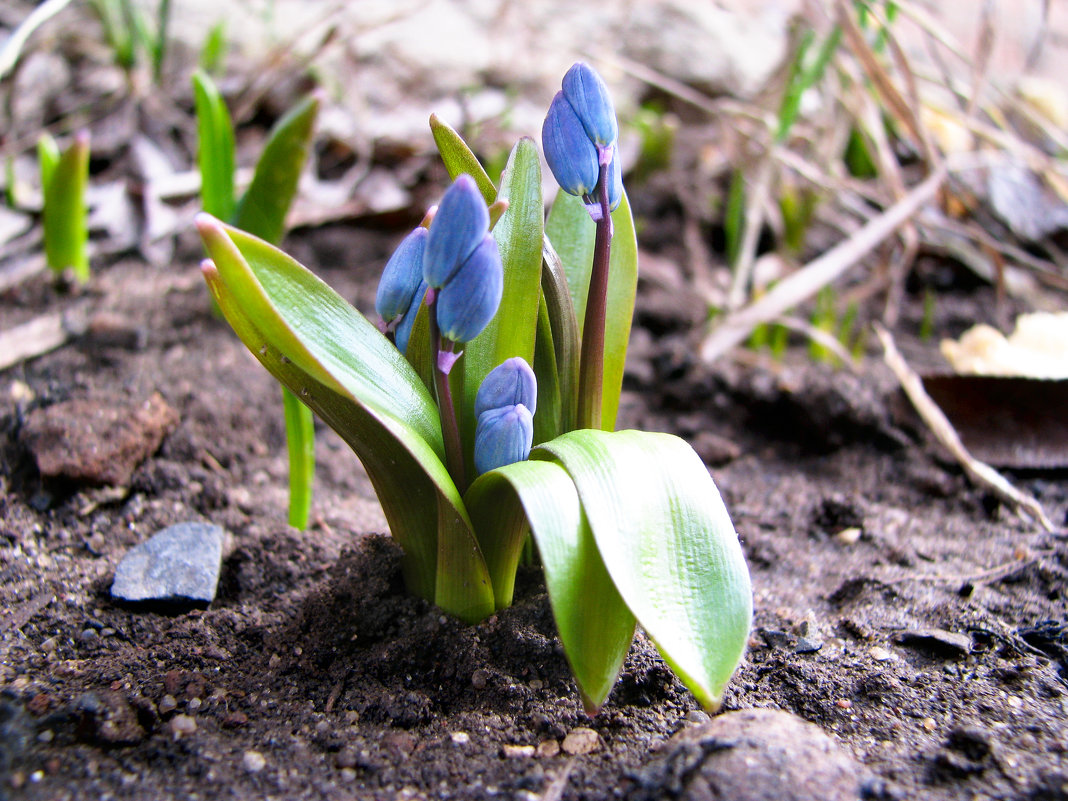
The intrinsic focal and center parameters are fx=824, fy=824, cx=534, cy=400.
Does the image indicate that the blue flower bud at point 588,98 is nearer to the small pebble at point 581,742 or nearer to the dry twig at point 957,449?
the small pebble at point 581,742

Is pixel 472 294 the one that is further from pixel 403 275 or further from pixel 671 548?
pixel 671 548

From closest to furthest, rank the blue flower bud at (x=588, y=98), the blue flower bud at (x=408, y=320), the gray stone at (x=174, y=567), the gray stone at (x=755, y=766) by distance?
the gray stone at (x=755, y=766)
the blue flower bud at (x=588, y=98)
the blue flower bud at (x=408, y=320)
the gray stone at (x=174, y=567)

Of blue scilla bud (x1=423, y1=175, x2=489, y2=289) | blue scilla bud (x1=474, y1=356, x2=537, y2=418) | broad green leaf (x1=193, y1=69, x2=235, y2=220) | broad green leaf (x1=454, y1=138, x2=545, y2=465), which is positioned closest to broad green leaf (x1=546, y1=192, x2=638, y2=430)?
broad green leaf (x1=454, y1=138, x2=545, y2=465)

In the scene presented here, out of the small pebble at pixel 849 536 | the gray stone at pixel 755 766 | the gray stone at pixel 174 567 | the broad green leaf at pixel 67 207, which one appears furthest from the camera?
the broad green leaf at pixel 67 207

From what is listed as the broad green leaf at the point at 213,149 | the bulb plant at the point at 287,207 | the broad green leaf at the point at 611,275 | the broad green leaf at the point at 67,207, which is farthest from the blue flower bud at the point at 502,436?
the broad green leaf at the point at 67,207

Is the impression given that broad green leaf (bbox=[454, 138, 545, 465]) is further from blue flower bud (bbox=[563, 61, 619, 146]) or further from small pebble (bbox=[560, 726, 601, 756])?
small pebble (bbox=[560, 726, 601, 756])

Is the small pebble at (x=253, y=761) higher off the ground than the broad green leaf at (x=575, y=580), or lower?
lower
